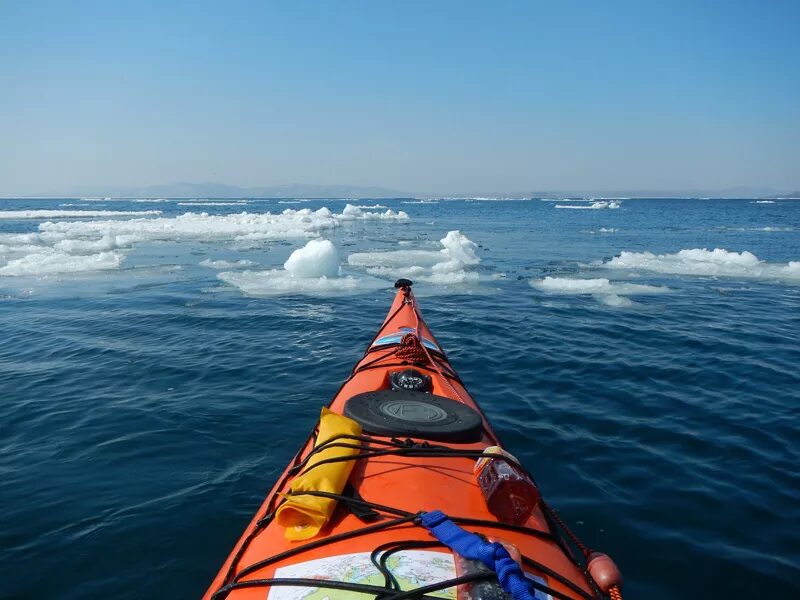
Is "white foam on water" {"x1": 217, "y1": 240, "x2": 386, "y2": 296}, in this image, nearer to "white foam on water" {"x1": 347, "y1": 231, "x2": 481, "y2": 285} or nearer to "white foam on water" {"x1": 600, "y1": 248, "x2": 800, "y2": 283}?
"white foam on water" {"x1": 347, "y1": 231, "x2": 481, "y2": 285}

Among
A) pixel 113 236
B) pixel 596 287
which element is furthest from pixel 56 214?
pixel 596 287

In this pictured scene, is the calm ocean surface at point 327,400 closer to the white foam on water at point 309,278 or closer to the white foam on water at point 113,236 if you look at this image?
the white foam on water at point 309,278

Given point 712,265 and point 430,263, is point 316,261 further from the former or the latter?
point 712,265

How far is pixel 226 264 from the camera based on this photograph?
1653 centimetres

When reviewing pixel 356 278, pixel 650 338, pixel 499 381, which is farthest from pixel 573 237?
pixel 499 381

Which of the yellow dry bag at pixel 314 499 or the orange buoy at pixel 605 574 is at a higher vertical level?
the yellow dry bag at pixel 314 499

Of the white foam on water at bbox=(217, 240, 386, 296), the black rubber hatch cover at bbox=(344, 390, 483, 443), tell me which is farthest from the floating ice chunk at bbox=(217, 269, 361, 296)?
the black rubber hatch cover at bbox=(344, 390, 483, 443)

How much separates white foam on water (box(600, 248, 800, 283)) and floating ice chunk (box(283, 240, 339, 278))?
346 inches

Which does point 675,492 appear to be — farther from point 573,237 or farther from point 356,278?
point 573,237

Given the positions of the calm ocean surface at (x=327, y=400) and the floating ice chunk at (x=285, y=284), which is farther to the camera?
the floating ice chunk at (x=285, y=284)

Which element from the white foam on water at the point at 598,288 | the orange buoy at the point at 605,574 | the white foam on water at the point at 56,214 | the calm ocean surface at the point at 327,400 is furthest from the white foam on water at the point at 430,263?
the white foam on water at the point at 56,214

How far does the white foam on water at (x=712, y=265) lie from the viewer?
14.5m

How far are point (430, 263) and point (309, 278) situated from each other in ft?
16.4

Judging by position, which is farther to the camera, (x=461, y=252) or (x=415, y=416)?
(x=461, y=252)
